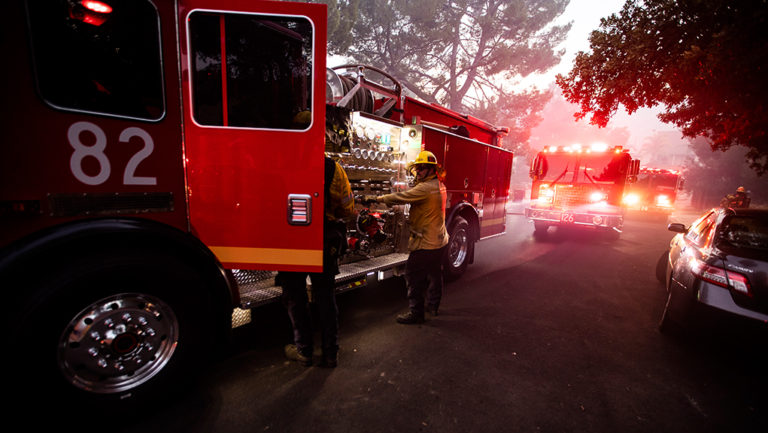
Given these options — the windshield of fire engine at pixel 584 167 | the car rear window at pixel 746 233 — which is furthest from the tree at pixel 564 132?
the car rear window at pixel 746 233

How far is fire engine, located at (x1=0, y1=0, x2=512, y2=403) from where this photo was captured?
1.81m

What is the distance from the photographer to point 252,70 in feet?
7.86

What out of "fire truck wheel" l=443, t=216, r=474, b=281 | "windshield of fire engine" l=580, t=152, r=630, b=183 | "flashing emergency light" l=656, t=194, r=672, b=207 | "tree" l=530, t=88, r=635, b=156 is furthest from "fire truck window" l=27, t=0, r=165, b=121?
"tree" l=530, t=88, r=635, b=156

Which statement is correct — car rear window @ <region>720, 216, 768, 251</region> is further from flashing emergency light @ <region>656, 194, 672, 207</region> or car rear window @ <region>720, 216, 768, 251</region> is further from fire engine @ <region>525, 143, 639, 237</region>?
flashing emergency light @ <region>656, 194, 672, 207</region>

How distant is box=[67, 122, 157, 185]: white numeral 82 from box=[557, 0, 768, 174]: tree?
6.70 metres

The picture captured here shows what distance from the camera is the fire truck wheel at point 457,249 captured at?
5.36 m

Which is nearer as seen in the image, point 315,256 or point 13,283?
point 13,283

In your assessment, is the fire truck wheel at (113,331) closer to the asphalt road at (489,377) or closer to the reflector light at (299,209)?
the asphalt road at (489,377)

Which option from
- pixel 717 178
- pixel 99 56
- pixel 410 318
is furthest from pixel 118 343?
pixel 717 178

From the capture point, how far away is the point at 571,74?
21.7 ft

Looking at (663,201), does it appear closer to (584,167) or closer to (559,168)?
(584,167)

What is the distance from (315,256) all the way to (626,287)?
5.64m

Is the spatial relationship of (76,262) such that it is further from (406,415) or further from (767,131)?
Result: (767,131)

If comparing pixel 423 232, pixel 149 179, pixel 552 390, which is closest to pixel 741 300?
pixel 552 390
